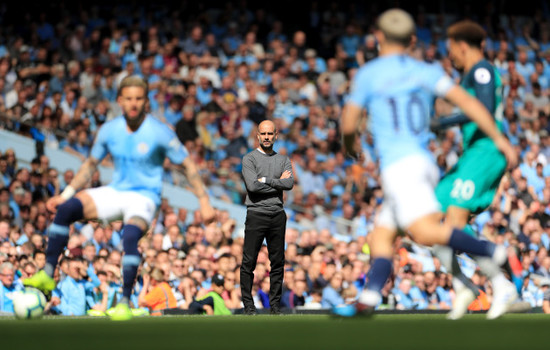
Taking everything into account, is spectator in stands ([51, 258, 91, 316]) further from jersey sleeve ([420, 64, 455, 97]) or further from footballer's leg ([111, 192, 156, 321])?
jersey sleeve ([420, 64, 455, 97])

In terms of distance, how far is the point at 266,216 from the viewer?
398 inches

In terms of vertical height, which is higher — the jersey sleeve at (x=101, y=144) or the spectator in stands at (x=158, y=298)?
the jersey sleeve at (x=101, y=144)

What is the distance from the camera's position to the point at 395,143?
6.77 meters

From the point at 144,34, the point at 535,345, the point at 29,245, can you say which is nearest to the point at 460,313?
the point at 535,345

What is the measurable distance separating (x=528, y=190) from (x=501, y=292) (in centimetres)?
1195

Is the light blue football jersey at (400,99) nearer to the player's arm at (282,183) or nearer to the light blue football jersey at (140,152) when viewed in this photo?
the light blue football jersey at (140,152)

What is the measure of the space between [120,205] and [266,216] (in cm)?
218

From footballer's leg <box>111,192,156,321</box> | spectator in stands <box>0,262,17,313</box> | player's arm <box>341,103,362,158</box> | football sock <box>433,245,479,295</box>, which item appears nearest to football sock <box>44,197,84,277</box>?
footballer's leg <box>111,192,156,321</box>

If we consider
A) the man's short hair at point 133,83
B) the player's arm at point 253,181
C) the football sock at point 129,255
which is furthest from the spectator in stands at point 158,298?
the man's short hair at point 133,83

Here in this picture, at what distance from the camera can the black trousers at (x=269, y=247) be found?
9977 mm

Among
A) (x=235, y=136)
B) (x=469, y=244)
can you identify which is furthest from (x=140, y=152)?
(x=235, y=136)

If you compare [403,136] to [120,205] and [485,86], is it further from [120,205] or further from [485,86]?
[120,205]

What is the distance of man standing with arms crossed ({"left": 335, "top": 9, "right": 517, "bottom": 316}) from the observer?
21.8 ft

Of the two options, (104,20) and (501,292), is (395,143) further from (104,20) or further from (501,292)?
(104,20)
